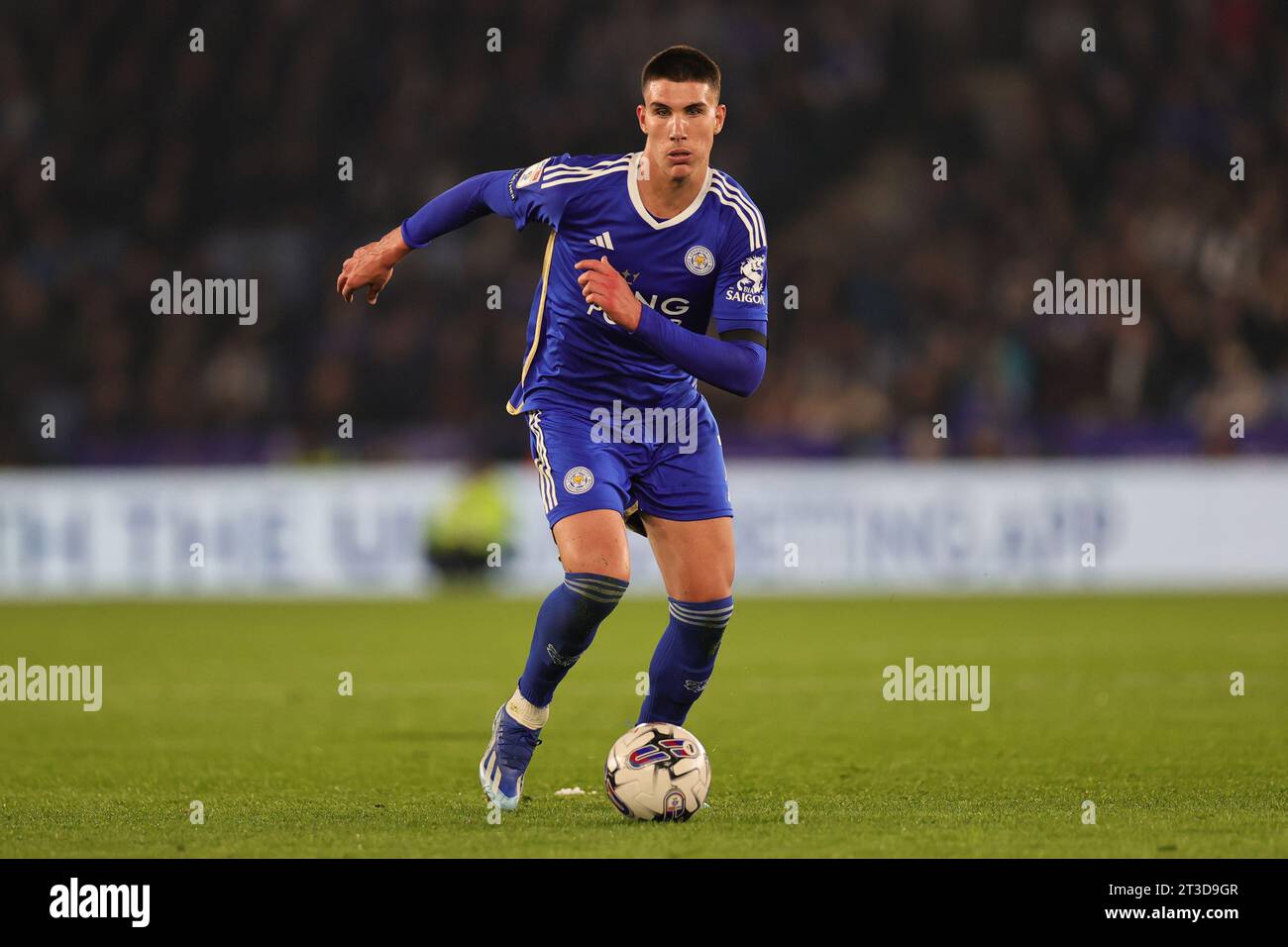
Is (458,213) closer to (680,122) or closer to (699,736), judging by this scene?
(680,122)

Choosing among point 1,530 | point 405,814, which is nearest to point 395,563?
point 1,530

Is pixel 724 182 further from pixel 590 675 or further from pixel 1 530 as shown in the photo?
pixel 1 530

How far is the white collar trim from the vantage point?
20.1ft

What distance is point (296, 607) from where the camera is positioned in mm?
15789

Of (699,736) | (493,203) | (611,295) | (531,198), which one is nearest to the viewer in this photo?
(611,295)

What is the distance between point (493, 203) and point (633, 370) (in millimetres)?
750

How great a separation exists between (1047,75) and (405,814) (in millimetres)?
17023

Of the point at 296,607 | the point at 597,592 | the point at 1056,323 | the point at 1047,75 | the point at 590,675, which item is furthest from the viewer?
the point at 1047,75

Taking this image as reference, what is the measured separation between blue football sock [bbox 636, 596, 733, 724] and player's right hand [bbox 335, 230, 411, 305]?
1.48 metres

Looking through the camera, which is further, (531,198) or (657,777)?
(531,198)

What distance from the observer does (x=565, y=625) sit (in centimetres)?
599

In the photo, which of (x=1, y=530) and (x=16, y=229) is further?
(x=16, y=229)

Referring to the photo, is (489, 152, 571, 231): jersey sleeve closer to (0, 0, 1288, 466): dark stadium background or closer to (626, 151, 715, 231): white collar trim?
(626, 151, 715, 231): white collar trim

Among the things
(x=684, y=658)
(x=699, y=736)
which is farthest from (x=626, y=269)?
(x=699, y=736)
